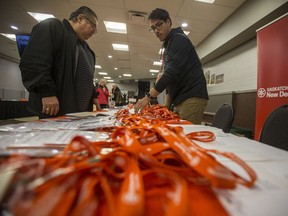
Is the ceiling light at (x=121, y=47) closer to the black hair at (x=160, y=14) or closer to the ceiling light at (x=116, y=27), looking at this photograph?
the ceiling light at (x=116, y=27)

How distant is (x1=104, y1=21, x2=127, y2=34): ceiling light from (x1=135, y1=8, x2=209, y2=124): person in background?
333 cm

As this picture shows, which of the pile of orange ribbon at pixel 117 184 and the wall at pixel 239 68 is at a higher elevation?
the wall at pixel 239 68

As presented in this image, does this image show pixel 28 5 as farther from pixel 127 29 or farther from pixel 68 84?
pixel 68 84

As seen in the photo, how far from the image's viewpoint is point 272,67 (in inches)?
91.1

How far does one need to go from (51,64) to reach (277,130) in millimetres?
1477

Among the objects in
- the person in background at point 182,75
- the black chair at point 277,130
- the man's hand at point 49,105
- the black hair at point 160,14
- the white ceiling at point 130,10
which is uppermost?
the white ceiling at point 130,10

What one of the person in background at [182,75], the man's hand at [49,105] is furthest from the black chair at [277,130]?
the man's hand at [49,105]

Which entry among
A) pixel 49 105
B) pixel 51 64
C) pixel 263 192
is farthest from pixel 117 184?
pixel 51 64

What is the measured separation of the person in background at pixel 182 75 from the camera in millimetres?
1477

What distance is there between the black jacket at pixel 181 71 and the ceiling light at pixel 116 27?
3.46m

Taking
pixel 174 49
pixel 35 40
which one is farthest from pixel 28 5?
pixel 174 49

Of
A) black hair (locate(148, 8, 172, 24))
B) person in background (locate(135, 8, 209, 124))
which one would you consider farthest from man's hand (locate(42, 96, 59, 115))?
black hair (locate(148, 8, 172, 24))

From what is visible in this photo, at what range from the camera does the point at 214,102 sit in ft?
15.9

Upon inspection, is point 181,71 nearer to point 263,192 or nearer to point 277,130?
point 277,130
